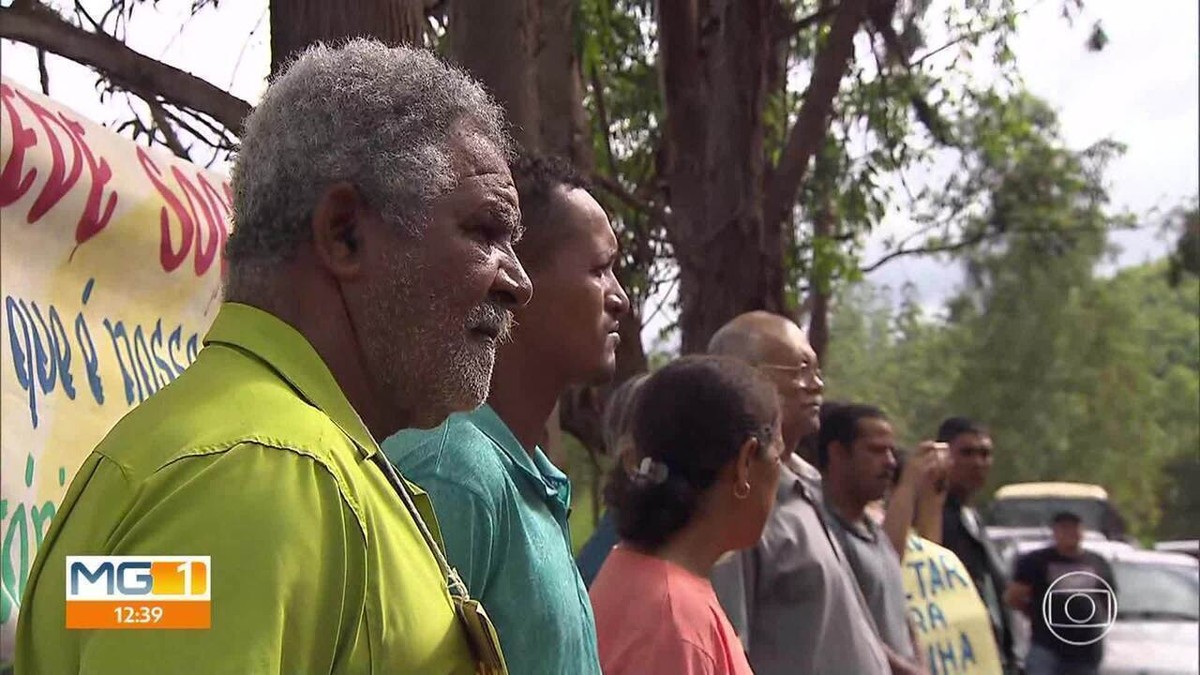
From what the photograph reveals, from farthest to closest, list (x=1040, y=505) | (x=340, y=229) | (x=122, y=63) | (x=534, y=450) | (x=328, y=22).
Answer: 1. (x=1040, y=505)
2. (x=122, y=63)
3. (x=328, y=22)
4. (x=534, y=450)
5. (x=340, y=229)

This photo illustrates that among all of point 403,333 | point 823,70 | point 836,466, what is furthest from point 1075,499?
point 403,333

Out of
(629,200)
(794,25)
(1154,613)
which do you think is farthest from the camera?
(1154,613)

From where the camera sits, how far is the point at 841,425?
4.85m

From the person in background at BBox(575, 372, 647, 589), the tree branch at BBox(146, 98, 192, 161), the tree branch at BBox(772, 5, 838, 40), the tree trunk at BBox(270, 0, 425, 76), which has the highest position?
the tree branch at BBox(772, 5, 838, 40)

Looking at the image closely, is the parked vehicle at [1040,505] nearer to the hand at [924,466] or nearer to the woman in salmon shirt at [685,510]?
the hand at [924,466]

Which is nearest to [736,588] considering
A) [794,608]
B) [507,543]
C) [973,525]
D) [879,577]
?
[794,608]

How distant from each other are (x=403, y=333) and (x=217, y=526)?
1.34ft

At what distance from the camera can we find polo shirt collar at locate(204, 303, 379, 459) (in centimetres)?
154

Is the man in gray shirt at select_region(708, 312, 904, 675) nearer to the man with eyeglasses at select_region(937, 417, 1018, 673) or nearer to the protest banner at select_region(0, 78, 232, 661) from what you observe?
the protest banner at select_region(0, 78, 232, 661)

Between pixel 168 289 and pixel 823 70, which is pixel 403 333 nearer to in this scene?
pixel 168 289

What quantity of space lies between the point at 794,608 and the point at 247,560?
2462 mm

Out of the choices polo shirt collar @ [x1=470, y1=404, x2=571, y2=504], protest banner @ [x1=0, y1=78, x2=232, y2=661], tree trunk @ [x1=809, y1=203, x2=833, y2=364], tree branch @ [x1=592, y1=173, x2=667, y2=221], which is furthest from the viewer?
tree trunk @ [x1=809, y1=203, x2=833, y2=364]

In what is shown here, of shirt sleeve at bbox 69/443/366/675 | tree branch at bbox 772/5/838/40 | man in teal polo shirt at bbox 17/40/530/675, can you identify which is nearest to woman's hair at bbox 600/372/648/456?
man in teal polo shirt at bbox 17/40/530/675

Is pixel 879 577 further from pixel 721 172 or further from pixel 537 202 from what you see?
pixel 721 172
